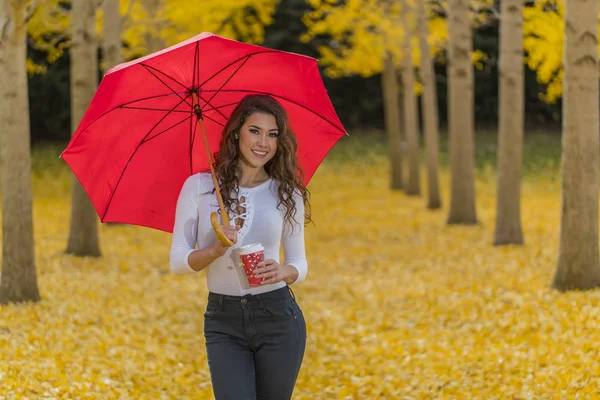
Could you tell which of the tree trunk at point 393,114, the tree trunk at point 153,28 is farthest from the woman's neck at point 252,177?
the tree trunk at point 393,114

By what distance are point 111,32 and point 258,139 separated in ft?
32.7

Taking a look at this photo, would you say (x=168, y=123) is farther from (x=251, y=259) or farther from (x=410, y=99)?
(x=410, y=99)

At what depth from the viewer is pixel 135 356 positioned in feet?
22.3

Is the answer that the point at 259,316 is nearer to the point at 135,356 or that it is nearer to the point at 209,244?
the point at 209,244

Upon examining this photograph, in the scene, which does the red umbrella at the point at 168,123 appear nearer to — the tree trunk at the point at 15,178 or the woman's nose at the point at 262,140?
the woman's nose at the point at 262,140

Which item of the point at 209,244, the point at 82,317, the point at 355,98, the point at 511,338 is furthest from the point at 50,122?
the point at 209,244

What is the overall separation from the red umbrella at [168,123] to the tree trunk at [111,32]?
9125 millimetres

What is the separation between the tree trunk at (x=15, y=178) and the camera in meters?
7.67

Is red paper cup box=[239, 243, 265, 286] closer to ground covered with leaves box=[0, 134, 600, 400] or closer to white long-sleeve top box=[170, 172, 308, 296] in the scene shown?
white long-sleeve top box=[170, 172, 308, 296]

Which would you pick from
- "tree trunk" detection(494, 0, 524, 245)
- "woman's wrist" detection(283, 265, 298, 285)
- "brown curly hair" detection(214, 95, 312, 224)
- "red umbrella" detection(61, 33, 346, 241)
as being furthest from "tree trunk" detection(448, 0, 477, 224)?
"woman's wrist" detection(283, 265, 298, 285)

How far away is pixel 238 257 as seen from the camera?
335 cm

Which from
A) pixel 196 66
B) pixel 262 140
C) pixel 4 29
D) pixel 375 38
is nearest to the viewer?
pixel 262 140

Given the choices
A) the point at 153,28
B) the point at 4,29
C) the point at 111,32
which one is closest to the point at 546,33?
the point at 153,28

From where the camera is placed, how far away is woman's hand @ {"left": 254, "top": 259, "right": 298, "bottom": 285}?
323 cm
